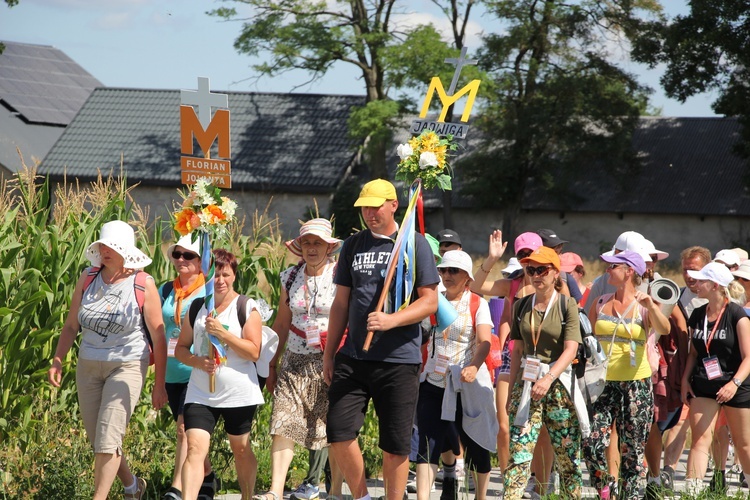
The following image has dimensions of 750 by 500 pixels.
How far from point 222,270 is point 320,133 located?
39.8 meters

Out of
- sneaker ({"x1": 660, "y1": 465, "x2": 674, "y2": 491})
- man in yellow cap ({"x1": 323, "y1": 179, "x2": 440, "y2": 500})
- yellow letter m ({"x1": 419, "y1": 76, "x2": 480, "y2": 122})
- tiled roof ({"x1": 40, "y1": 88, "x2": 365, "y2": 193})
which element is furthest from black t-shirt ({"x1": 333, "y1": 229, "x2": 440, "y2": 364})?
tiled roof ({"x1": 40, "y1": 88, "x2": 365, "y2": 193})

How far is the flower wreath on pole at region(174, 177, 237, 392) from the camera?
19.8ft

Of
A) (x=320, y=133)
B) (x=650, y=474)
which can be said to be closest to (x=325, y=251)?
(x=650, y=474)

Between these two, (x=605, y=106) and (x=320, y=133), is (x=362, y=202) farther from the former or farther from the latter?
(x=320, y=133)

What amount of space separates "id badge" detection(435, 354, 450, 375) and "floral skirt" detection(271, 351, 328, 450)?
29.5 inches

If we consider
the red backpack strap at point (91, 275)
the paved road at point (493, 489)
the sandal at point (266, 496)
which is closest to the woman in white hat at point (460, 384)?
the paved road at point (493, 489)

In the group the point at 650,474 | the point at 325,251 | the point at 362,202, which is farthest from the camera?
the point at 650,474

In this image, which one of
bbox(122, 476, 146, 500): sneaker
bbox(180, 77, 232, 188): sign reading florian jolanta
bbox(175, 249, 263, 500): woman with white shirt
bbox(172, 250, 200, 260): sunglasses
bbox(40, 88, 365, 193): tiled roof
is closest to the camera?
bbox(175, 249, 263, 500): woman with white shirt

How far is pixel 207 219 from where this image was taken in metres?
6.01

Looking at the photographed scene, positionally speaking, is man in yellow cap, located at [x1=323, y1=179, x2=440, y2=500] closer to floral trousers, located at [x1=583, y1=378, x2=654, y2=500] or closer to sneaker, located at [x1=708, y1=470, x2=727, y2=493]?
floral trousers, located at [x1=583, y1=378, x2=654, y2=500]

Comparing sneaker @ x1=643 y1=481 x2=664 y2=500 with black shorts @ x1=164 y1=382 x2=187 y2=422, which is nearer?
black shorts @ x1=164 y1=382 x2=187 y2=422

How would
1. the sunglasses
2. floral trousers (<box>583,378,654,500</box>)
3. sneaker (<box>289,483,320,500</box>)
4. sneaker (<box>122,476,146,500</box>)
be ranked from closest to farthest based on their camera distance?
sneaker (<box>122,476,146,500</box>) < the sunglasses < floral trousers (<box>583,378,654,500</box>) < sneaker (<box>289,483,320,500</box>)

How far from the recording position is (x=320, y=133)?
1804 inches

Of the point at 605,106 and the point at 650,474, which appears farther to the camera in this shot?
the point at 605,106
